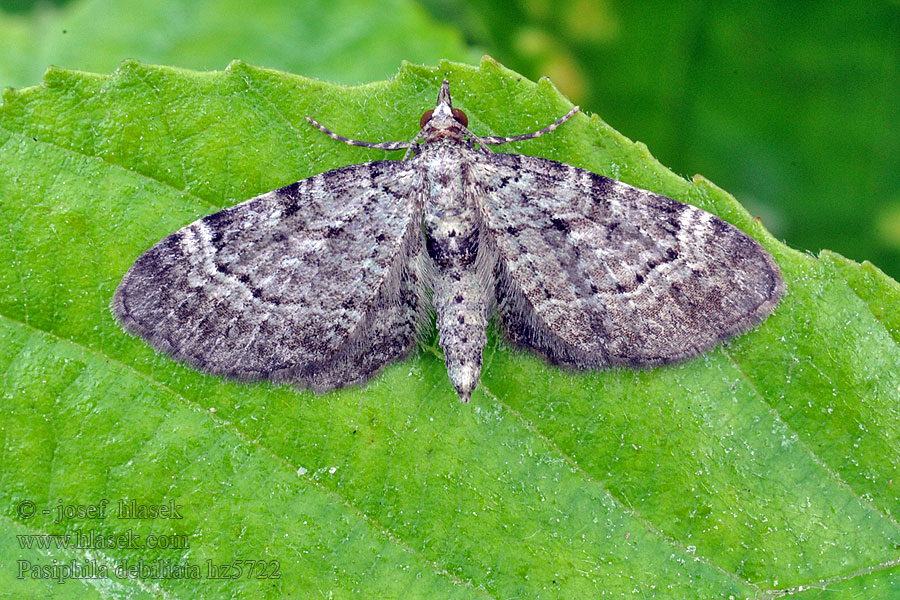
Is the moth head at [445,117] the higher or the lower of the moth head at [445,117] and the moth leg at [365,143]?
the higher

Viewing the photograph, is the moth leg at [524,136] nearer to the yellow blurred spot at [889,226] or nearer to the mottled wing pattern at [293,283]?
the mottled wing pattern at [293,283]

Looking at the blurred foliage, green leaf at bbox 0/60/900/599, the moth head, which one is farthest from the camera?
the blurred foliage

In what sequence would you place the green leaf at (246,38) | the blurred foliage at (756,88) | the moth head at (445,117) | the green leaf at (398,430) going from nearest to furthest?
1. the green leaf at (398,430)
2. the moth head at (445,117)
3. the blurred foliage at (756,88)
4. the green leaf at (246,38)

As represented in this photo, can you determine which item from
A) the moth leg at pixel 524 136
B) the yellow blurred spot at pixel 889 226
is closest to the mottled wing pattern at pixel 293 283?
the moth leg at pixel 524 136

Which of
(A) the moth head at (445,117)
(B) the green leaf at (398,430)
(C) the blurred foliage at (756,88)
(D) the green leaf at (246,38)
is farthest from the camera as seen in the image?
(D) the green leaf at (246,38)

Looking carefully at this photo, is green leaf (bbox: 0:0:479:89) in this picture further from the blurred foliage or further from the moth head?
the moth head

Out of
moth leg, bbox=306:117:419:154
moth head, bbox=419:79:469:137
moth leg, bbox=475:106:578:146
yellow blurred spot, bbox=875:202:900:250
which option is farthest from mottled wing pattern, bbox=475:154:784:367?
yellow blurred spot, bbox=875:202:900:250

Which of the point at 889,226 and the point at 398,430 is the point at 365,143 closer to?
the point at 398,430

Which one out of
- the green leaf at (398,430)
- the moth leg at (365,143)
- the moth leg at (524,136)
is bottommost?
the green leaf at (398,430)

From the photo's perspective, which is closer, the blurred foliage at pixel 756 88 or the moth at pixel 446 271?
the moth at pixel 446 271
